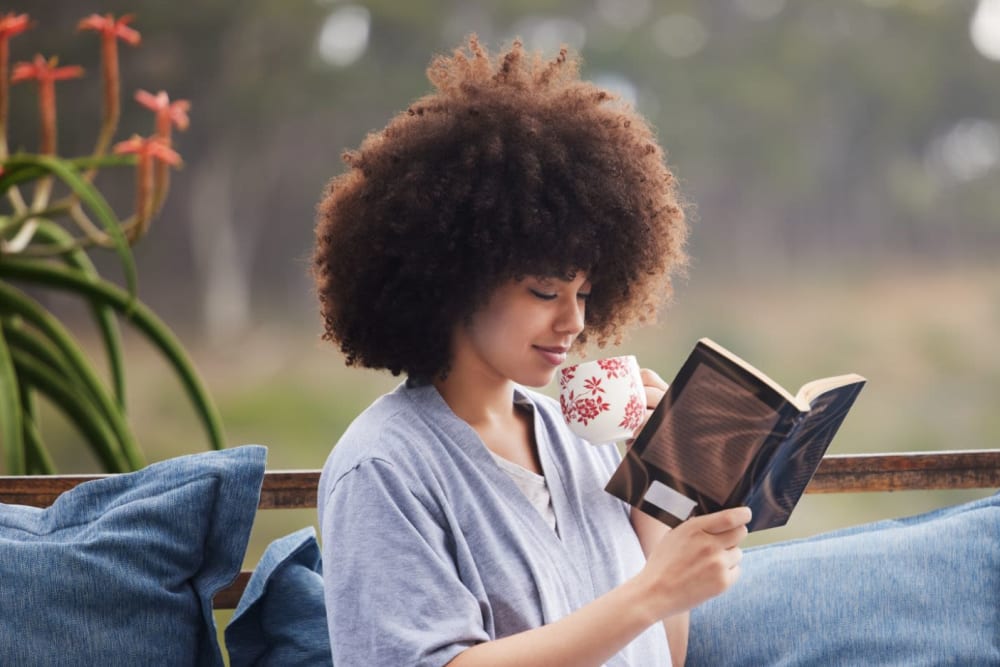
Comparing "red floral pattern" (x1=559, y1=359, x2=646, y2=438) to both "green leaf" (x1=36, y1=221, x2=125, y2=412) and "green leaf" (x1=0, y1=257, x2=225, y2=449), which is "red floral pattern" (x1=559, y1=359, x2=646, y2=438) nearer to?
"green leaf" (x1=0, y1=257, x2=225, y2=449)

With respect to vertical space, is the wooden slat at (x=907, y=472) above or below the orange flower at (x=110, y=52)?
below

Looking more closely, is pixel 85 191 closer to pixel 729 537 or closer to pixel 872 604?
pixel 729 537

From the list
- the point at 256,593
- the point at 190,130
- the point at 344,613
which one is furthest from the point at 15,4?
the point at 344,613

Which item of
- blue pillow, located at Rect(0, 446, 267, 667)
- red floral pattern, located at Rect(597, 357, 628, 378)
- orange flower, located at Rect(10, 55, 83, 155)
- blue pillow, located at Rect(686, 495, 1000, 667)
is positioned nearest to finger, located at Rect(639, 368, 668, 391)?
red floral pattern, located at Rect(597, 357, 628, 378)

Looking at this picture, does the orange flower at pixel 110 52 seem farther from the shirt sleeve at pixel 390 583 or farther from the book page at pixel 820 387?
the book page at pixel 820 387

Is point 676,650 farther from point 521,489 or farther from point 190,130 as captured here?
point 190,130

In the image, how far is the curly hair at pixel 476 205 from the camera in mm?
1106

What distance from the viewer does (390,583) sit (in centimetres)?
101

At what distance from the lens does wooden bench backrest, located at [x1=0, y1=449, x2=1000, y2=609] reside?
1.53 m

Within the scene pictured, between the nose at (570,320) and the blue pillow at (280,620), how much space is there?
1.62ft

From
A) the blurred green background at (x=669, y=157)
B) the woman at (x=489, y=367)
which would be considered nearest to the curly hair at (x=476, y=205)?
the woman at (x=489, y=367)

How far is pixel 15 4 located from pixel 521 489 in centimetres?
278

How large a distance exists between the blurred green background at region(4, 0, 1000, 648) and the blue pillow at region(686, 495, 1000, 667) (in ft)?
5.90

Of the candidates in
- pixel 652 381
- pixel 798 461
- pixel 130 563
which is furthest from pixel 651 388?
pixel 130 563
